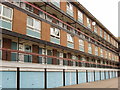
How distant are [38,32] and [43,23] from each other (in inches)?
45.4

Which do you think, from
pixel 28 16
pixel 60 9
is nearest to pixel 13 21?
pixel 28 16

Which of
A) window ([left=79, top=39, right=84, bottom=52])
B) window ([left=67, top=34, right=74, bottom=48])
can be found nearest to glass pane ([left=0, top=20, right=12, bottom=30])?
window ([left=67, top=34, right=74, bottom=48])

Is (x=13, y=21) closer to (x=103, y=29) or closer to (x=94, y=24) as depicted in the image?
(x=94, y=24)

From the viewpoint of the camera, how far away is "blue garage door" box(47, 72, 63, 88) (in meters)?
17.7

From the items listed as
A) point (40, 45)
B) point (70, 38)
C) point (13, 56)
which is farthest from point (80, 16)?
point (13, 56)

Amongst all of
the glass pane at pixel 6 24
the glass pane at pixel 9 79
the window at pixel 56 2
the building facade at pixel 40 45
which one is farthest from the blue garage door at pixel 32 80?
the window at pixel 56 2

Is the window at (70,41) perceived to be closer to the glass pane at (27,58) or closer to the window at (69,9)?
the window at (69,9)

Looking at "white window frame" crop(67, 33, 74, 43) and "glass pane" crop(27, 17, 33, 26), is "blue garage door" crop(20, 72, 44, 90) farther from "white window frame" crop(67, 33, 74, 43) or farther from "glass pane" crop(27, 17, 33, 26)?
"white window frame" crop(67, 33, 74, 43)

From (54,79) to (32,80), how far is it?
12.0 feet

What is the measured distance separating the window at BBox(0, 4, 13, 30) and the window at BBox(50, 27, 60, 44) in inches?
227

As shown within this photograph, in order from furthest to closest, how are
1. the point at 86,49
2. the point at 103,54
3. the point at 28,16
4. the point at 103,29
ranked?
the point at 103,29
the point at 103,54
the point at 86,49
the point at 28,16

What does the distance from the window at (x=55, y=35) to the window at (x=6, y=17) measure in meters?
5.77

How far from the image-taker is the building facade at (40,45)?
13156 millimetres

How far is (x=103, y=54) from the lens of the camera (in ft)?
119
